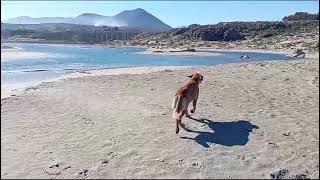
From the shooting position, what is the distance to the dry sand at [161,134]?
7.29m

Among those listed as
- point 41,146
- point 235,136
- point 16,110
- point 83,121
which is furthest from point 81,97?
point 235,136

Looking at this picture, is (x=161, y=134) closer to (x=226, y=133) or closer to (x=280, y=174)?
(x=226, y=133)

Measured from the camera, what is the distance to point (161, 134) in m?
9.50

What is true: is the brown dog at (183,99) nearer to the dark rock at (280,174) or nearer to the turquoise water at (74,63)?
the dark rock at (280,174)

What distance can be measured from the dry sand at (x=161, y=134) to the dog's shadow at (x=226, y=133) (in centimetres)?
2

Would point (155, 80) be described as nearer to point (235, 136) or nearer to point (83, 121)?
point (83, 121)

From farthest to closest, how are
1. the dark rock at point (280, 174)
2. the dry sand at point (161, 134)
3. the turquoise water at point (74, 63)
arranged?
1. the turquoise water at point (74, 63)
2. the dry sand at point (161, 134)
3. the dark rock at point (280, 174)

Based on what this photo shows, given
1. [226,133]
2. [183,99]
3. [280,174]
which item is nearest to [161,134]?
[183,99]

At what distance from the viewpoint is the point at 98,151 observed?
27.6 ft

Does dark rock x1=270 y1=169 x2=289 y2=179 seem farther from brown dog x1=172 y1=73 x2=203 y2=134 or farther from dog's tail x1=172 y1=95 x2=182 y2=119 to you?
dog's tail x1=172 y1=95 x2=182 y2=119

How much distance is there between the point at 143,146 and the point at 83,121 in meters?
2.92

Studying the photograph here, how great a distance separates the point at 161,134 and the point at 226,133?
129 centimetres

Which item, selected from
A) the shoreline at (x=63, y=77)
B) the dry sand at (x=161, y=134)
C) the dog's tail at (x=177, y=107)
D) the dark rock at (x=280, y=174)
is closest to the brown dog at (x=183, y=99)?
the dog's tail at (x=177, y=107)

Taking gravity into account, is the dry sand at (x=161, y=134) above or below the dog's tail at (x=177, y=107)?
below
